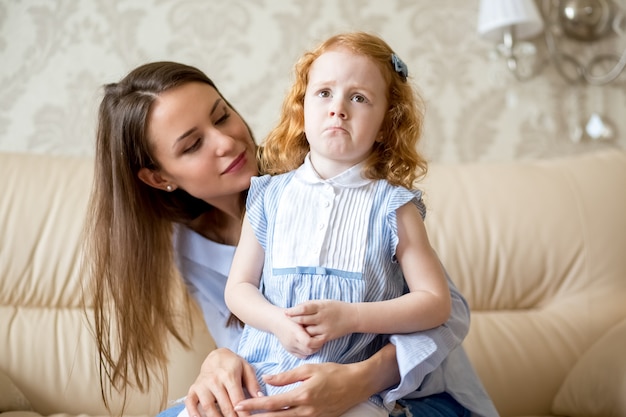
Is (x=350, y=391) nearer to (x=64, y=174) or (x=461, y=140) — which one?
(x=64, y=174)

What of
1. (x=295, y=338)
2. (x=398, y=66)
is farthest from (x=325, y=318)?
(x=398, y=66)

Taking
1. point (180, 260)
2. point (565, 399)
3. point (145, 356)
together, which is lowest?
point (565, 399)

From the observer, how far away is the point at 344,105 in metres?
1.15

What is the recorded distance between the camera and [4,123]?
94.0 inches

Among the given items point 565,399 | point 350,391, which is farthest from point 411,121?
point 565,399

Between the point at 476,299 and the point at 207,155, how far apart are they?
0.92 meters

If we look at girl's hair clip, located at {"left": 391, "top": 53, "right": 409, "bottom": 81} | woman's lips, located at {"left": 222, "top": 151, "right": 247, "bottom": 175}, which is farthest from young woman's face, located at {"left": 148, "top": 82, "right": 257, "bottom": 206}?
girl's hair clip, located at {"left": 391, "top": 53, "right": 409, "bottom": 81}

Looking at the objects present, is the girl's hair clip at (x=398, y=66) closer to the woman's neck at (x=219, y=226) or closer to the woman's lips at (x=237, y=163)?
the woman's lips at (x=237, y=163)

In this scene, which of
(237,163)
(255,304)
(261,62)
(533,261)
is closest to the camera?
(255,304)

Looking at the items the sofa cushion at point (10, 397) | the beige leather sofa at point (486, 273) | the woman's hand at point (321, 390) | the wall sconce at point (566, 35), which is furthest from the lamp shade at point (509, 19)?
the sofa cushion at point (10, 397)

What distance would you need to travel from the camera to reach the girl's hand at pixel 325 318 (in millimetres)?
1088

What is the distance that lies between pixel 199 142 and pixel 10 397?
2.75 ft

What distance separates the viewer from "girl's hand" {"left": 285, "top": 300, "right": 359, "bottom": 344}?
1088mm

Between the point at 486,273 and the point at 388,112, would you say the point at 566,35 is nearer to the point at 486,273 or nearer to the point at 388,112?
the point at 486,273
